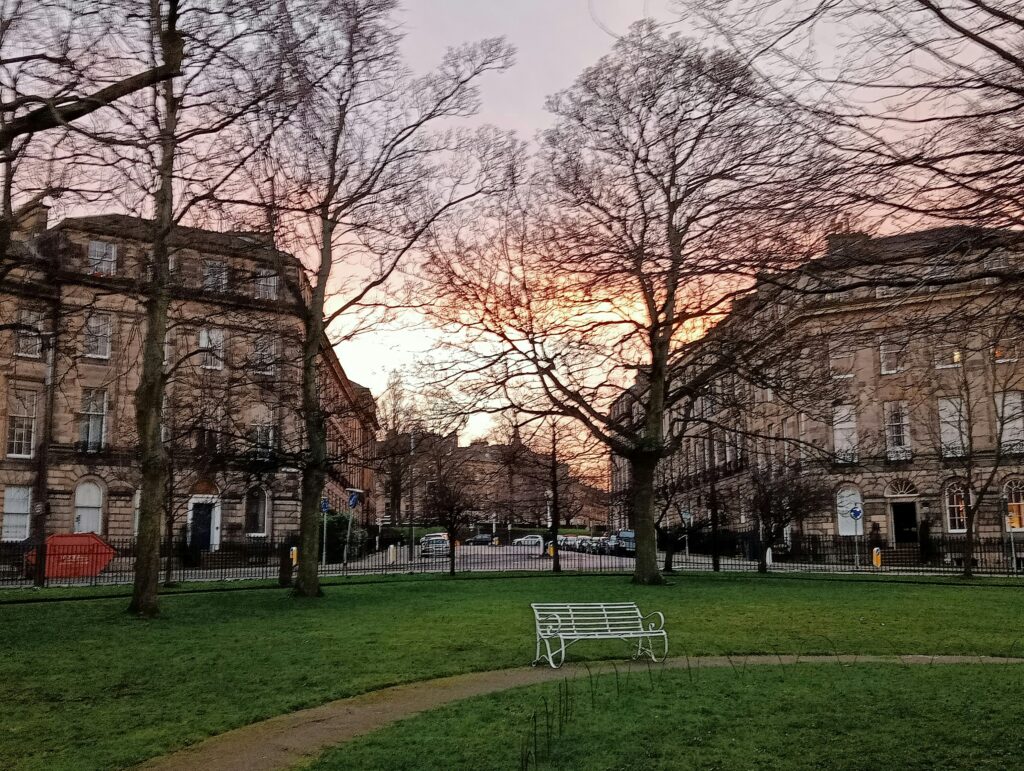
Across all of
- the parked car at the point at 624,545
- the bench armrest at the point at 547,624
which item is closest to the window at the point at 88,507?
the parked car at the point at 624,545

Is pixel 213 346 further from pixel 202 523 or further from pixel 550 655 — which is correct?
pixel 202 523

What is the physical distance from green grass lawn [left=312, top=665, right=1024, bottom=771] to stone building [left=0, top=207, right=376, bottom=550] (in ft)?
27.0

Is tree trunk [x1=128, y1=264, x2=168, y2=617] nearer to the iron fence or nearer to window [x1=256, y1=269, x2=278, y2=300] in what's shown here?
window [x1=256, y1=269, x2=278, y2=300]

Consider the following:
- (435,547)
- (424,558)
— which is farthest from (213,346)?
(435,547)

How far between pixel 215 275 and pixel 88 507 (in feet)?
97.3

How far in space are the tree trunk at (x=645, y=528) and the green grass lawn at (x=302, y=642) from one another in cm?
248

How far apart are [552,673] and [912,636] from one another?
6.37m

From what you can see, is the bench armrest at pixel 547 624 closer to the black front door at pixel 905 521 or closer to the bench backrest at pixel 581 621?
the bench backrest at pixel 581 621

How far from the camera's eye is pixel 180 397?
93.3ft

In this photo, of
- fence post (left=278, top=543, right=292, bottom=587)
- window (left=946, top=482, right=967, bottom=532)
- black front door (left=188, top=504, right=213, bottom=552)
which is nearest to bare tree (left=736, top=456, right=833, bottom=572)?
fence post (left=278, top=543, right=292, bottom=587)

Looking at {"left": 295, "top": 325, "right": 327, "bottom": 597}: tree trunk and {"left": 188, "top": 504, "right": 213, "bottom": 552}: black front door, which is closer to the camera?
{"left": 295, "top": 325, "right": 327, "bottom": 597}: tree trunk

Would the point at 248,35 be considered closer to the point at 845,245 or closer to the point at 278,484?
the point at 845,245

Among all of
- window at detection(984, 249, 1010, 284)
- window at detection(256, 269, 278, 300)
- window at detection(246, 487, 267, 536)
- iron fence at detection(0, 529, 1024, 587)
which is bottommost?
iron fence at detection(0, 529, 1024, 587)

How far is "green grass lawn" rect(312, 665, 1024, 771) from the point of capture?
21.0 feet
